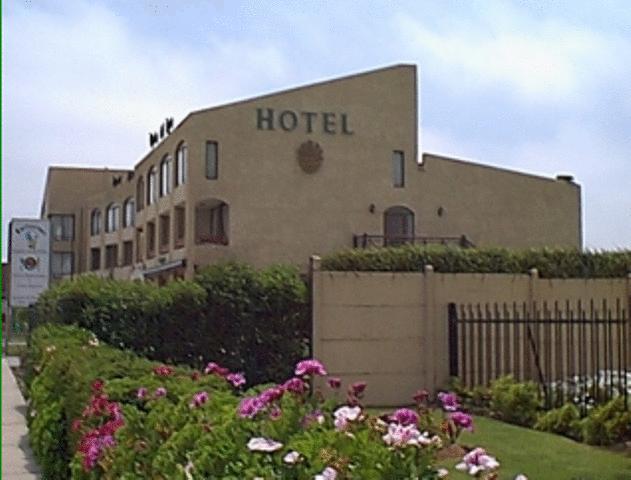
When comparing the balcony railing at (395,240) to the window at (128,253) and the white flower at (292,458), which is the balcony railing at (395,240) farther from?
the white flower at (292,458)

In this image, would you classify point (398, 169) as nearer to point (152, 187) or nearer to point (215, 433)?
point (152, 187)

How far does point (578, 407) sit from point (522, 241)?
28152 mm

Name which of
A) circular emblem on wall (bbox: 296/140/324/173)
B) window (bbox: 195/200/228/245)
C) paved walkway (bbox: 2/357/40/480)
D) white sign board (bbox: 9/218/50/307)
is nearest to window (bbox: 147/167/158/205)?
window (bbox: 195/200/228/245)

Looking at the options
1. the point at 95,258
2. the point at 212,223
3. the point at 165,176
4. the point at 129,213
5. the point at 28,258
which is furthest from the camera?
the point at 95,258

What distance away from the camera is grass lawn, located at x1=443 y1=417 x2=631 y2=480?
999 centimetres

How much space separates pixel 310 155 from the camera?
38.2m

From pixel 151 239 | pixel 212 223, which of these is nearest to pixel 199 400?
pixel 212 223

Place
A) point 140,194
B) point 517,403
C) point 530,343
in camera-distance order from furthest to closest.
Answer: point 140,194 < point 530,343 < point 517,403

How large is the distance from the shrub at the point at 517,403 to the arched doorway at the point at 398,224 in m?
24.2

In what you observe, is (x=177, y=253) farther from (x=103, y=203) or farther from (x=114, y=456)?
(x=114, y=456)

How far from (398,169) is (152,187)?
43.5 ft

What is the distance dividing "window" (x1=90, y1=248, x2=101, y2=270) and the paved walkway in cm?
4541

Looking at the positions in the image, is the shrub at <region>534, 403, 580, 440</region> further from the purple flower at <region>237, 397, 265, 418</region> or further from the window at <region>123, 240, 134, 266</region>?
the window at <region>123, 240, 134, 266</region>

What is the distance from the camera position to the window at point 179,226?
4009 cm
